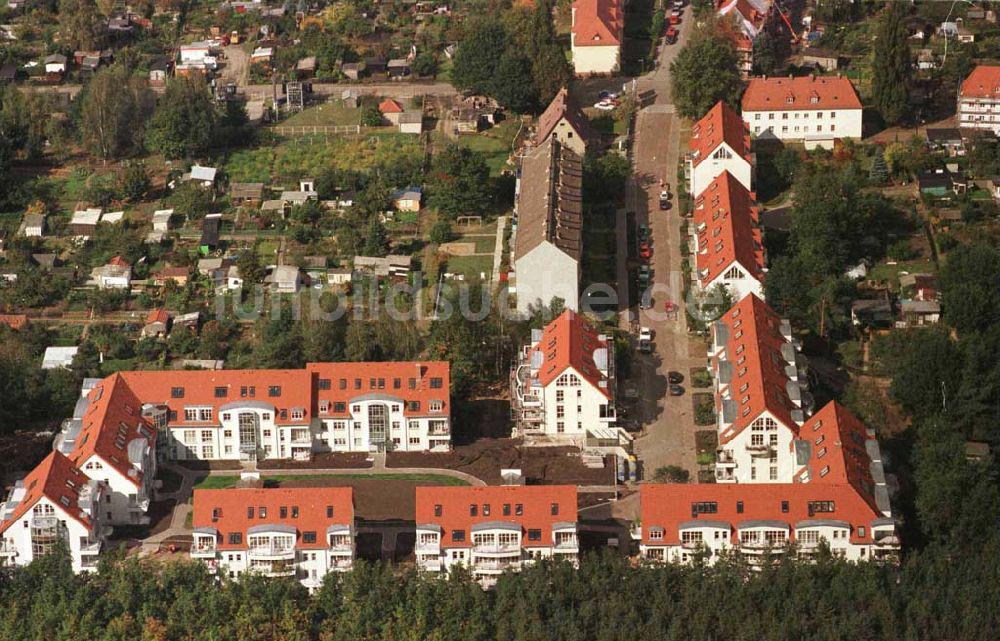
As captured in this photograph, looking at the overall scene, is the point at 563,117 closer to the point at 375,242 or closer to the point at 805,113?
the point at 805,113

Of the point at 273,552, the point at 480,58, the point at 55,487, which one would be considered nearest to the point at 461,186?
the point at 480,58

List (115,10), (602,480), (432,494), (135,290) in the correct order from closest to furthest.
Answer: (432,494) → (602,480) → (135,290) → (115,10)

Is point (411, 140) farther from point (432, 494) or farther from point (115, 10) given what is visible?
point (432, 494)

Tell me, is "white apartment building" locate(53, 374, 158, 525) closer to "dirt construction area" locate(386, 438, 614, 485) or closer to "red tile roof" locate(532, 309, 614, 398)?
"dirt construction area" locate(386, 438, 614, 485)

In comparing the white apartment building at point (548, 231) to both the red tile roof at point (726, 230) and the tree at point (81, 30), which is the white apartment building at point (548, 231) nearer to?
the red tile roof at point (726, 230)

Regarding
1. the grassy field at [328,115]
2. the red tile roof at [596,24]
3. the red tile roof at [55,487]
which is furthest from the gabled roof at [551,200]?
the red tile roof at [55,487]

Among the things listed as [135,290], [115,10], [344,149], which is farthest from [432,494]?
[115,10]

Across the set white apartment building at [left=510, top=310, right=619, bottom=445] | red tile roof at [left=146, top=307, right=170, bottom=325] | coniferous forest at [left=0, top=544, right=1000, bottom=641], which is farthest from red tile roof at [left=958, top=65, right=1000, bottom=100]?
red tile roof at [left=146, top=307, right=170, bottom=325]
